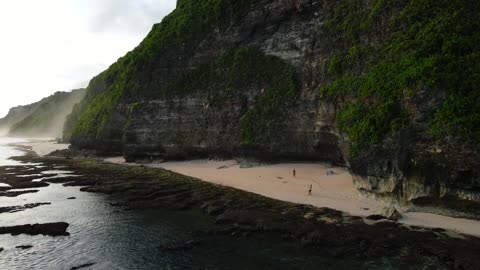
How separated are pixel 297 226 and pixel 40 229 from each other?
17431mm

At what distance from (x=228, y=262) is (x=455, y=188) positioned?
14780 mm

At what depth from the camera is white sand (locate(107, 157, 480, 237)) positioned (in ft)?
78.2

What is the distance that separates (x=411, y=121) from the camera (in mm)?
25766

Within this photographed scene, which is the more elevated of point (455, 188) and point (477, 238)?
point (455, 188)

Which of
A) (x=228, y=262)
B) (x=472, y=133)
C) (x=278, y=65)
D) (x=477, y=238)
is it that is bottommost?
(x=228, y=262)

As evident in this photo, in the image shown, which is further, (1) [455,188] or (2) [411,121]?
(2) [411,121]

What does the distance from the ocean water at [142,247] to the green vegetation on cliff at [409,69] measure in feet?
36.8

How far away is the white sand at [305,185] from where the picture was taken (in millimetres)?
23823

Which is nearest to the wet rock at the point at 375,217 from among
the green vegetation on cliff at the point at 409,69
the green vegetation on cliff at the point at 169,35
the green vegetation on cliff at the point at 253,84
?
the green vegetation on cliff at the point at 409,69

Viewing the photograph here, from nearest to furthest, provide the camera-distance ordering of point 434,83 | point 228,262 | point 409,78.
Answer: point 228,262
point 434,83
point 409,78

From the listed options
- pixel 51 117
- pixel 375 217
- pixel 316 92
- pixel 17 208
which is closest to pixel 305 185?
pixel 375 217

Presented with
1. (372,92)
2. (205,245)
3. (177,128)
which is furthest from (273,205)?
(177,128)

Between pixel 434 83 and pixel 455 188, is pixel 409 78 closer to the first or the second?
pixel 434 83

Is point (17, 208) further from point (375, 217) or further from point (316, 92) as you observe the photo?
point (316, 92)
